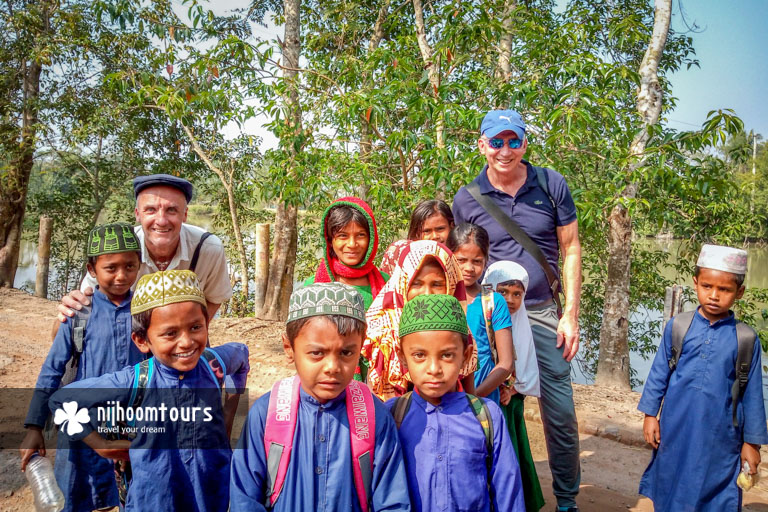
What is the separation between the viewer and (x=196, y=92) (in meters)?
5.77

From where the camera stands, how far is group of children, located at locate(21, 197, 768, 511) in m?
1.70

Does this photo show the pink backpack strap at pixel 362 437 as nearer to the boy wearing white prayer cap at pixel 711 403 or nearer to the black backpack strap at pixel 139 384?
the black backpack strap at pixel 139 384

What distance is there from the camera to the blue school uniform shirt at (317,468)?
165cm

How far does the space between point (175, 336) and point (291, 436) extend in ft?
1.87

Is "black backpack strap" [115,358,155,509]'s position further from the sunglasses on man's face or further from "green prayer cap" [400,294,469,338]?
the sunglasses on man's face

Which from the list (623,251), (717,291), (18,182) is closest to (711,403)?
(717,291)

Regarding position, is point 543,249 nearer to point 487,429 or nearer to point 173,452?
point 487,429

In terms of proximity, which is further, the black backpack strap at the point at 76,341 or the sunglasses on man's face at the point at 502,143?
the sunglasses on man's face at the point at 502,143

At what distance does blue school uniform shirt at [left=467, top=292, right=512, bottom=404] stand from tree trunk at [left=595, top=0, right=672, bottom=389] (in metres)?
4.09

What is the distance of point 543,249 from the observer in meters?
2.81

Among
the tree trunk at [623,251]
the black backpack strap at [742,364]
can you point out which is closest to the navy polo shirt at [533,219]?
the black backpack strap at [742,364]

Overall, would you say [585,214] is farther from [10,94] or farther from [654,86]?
[10,94]

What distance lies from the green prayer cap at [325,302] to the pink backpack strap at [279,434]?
0.88 feet

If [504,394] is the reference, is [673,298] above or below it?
above
